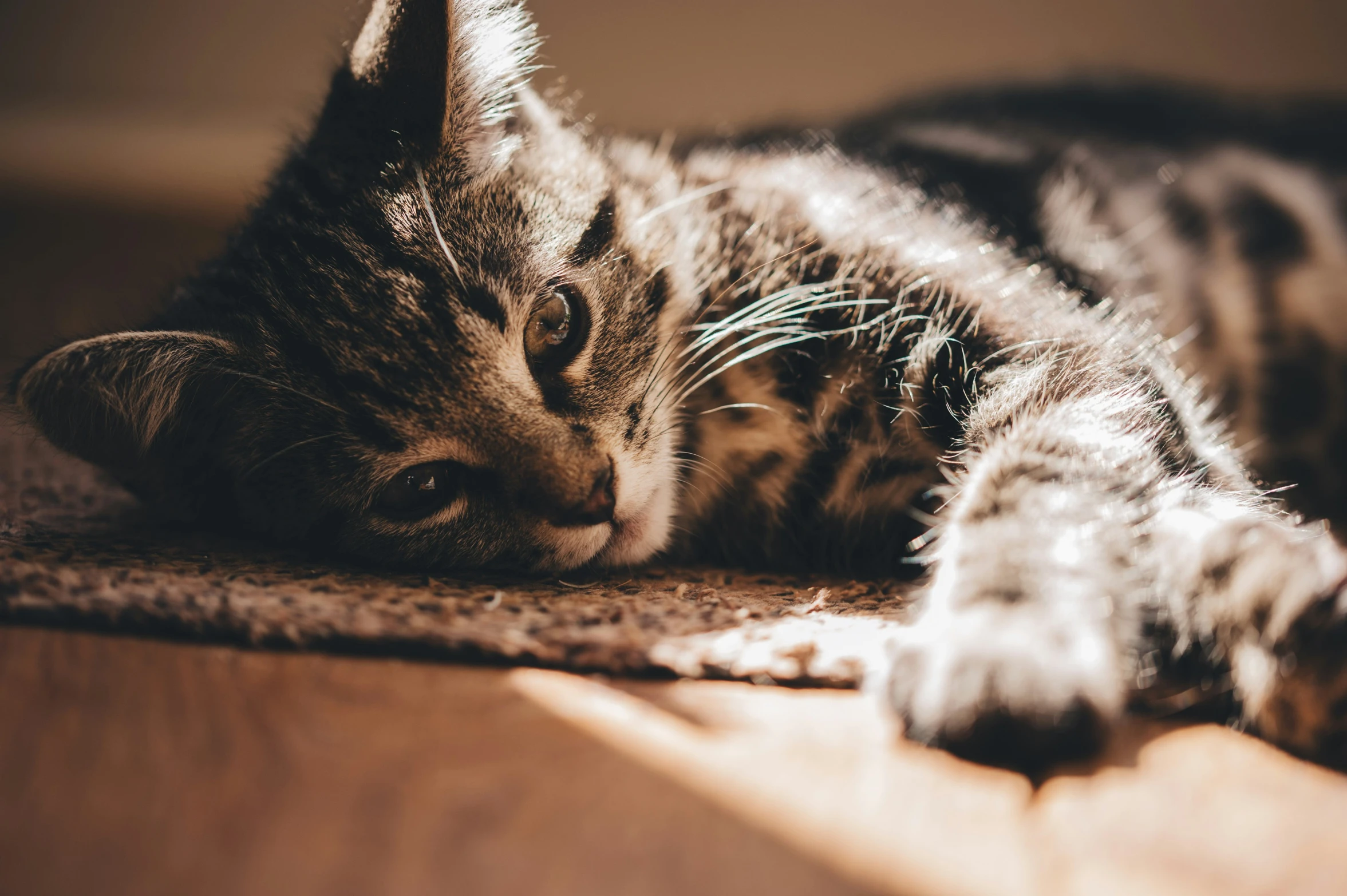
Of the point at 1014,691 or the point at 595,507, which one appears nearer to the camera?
the point at 1014,691

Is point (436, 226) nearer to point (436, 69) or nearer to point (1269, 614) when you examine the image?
point (436, 69)

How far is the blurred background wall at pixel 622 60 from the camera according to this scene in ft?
7.13

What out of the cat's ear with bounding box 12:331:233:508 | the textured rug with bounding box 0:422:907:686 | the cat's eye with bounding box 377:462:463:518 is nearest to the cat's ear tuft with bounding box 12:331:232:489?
the cat's ear with bounding box 12:331:233:508

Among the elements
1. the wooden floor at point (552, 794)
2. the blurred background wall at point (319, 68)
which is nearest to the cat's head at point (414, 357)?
the wooden floor at point (552, 794)

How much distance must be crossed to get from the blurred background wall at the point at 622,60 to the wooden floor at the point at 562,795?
5.88 ft

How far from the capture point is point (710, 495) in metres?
1.14

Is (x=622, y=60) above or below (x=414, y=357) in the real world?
above

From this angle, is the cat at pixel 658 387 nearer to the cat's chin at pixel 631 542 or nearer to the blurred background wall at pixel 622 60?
the cat's chin at pixel 631 542

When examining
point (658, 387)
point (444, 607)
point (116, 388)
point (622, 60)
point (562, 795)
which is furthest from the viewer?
point (622, 60)

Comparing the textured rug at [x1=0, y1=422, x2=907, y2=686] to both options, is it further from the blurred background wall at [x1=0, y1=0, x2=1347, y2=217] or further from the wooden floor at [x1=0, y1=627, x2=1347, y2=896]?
the blurred background wall at [x1=0, y1=0, x2=1347, y2=217]

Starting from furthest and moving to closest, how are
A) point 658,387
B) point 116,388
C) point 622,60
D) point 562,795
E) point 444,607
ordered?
point 622,60 < point 658,387 < point 116,388 < point 444,607 < point 562,795

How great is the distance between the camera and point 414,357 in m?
0.91

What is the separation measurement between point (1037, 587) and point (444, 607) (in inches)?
20.7

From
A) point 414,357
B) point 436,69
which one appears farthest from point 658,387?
point 436,69
